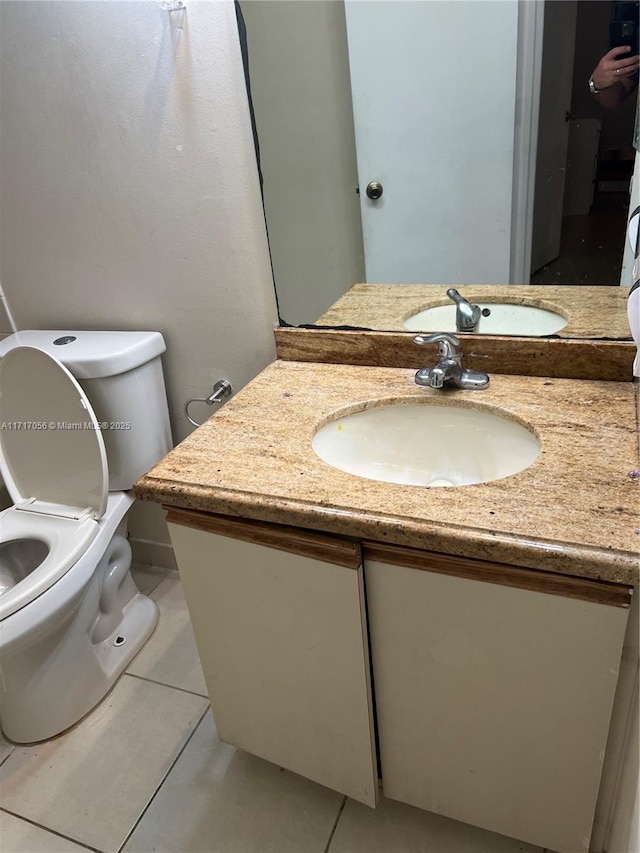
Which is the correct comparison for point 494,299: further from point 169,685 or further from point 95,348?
point 169,685

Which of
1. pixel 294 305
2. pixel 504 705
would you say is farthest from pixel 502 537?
pixel 294 305

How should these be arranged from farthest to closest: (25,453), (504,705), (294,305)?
(25,453), (294,305), (504,705)

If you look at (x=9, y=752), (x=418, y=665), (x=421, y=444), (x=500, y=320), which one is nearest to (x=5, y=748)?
(x=9, y=752)

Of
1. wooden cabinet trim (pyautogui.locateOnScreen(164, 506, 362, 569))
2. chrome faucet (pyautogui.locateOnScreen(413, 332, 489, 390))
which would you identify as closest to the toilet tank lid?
wooden cabinet trim (pyautogui.locateOnScreen(164, 506, 362, 569))

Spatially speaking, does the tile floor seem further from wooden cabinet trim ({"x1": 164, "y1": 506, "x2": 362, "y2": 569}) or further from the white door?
the white door

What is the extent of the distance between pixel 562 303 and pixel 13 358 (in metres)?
1.20

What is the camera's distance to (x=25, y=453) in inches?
58.0

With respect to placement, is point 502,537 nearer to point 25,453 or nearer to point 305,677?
point 305,677

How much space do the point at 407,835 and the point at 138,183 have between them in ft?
4.83

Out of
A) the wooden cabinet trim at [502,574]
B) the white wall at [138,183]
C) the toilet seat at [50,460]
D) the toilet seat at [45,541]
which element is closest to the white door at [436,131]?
the white wall at [138,183]

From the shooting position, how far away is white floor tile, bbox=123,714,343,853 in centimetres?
116

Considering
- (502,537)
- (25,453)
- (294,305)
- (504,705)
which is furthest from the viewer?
(25,453)

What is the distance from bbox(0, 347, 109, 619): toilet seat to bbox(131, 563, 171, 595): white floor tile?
0.48m

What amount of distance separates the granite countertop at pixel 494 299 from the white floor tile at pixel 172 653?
962 mm
